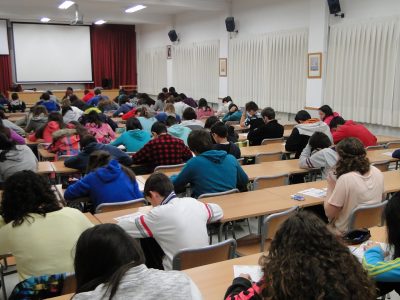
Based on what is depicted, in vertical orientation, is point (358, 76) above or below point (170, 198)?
above

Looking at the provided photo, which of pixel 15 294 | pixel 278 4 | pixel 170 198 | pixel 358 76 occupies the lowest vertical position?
pixel 15 294

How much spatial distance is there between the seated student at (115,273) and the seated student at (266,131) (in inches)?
229

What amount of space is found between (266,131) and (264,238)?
4.14 m

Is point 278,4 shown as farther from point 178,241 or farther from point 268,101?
point 178,241

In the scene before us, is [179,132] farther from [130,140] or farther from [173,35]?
[173,35]

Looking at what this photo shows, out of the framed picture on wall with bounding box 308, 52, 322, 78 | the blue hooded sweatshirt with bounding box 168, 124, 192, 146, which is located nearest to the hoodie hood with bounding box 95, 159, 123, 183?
the blue hooded sweatshirt with bounding box 168, 124, 192, 146

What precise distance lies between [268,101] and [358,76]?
120 inches

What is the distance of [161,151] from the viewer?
17.4ft

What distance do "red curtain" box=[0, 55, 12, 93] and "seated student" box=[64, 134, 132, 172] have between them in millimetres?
12722

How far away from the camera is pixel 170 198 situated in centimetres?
296

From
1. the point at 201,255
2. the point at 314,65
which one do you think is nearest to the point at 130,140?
the point at 201,255

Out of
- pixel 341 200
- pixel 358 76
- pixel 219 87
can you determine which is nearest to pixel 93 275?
pixel 341 200

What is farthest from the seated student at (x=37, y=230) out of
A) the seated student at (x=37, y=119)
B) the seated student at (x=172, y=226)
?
the seated student at (x=37, y=119)

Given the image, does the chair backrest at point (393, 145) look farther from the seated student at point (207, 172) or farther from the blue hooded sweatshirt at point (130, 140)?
the blue hooded sweatshirt at point (130, 140)
